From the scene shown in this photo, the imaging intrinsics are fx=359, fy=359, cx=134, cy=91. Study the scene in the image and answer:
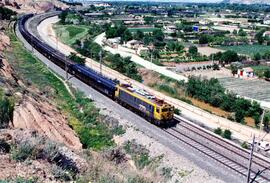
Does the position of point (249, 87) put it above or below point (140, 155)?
below

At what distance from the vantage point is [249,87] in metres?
60.7

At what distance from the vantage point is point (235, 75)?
226 feet

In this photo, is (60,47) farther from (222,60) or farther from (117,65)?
(222,60)

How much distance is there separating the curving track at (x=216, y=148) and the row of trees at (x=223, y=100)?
33.3 ft

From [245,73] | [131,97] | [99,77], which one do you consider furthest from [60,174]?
[245,73]

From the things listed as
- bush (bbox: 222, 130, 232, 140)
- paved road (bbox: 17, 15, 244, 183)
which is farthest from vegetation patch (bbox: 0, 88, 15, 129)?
bush (bbox: 222, 130, 232, 140)

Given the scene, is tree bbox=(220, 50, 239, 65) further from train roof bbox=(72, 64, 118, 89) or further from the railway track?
the railway track

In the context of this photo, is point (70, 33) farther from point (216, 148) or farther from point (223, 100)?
point (216, 148)

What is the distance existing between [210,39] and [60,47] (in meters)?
49.3

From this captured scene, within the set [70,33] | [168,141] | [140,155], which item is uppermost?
[140,155]

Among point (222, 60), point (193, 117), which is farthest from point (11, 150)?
point (222, 60)

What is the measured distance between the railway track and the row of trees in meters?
10.4

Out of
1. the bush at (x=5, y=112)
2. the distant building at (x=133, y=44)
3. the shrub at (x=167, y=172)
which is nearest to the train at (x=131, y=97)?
the shrub at (x=167, y=172)

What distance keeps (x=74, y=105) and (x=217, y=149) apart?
16.6 meters
